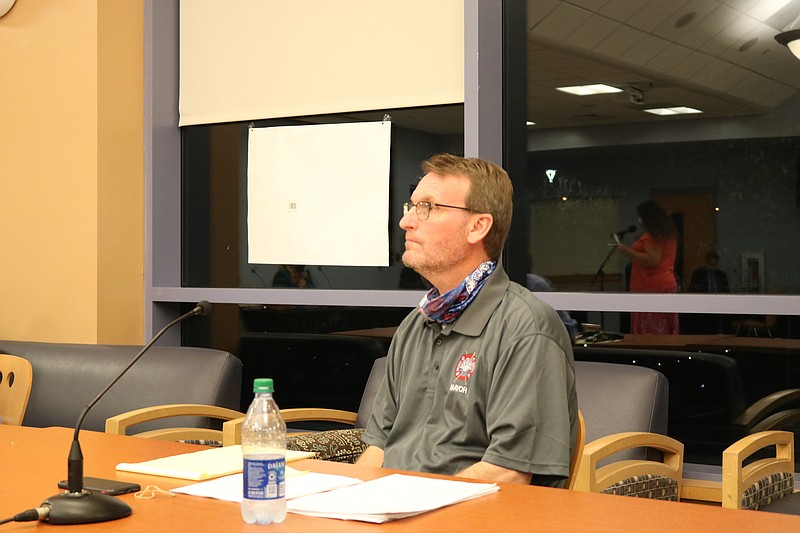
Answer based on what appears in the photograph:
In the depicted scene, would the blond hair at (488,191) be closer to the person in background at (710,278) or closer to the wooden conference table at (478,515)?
the wooden conference table at (478,515)

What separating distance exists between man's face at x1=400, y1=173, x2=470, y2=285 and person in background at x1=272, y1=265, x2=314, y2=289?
2120 mm

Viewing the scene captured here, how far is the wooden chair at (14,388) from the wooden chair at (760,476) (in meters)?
2.95

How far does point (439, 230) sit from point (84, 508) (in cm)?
125

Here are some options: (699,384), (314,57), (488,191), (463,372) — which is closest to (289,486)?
(463,372)

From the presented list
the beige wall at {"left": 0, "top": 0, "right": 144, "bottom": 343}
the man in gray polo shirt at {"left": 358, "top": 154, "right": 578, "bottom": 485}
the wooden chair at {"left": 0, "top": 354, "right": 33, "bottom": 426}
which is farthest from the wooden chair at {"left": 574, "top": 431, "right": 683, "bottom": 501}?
the beige wall at {"left": 0, "top": 0, "right": 144, "bottom": 343}

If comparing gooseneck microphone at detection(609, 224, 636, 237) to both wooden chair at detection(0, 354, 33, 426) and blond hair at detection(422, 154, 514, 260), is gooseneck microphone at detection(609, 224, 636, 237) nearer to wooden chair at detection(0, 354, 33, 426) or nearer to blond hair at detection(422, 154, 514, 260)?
blond hair at detection(422, 154, 514, 260)

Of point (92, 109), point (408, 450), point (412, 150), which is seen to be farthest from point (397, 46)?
point (408, 450)

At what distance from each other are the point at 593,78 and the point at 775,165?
0.79 meters

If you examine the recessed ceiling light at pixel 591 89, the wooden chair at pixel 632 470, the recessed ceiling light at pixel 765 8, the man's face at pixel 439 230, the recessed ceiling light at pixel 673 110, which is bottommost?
the wooden chair at pixel 632 470

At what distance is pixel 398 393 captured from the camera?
2.71m

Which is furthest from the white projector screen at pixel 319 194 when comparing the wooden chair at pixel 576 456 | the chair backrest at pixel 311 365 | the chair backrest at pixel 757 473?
the wooden chair at pixel 576 456

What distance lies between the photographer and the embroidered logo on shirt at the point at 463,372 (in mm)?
2441

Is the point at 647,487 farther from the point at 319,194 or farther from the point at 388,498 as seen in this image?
the point at 319,194

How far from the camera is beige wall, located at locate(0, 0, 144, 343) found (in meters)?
4.75
